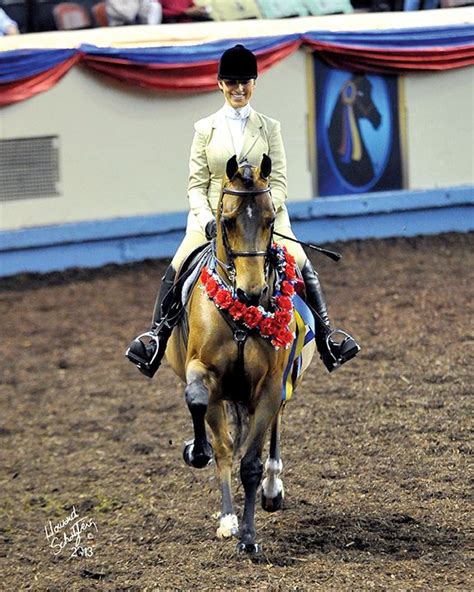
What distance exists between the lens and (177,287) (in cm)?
827

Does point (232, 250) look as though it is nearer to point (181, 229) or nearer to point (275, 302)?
point (275, 302)

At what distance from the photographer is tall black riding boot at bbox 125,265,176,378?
27.6 feet

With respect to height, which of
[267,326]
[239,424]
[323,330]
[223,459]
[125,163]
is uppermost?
[267,326]

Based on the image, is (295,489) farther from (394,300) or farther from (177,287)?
(394,300)

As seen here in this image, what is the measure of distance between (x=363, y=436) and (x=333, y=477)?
0.92 m

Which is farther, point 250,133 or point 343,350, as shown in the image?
point 343,350

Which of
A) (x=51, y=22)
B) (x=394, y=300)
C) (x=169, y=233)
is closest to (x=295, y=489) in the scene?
(x=394, y=300)

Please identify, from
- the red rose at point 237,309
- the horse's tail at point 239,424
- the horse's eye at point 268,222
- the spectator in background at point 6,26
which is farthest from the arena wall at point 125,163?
the horse's eye at point 268,222

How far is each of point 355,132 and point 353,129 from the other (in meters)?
0.05

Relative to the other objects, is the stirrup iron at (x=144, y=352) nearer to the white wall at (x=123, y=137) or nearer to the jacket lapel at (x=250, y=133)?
the jacket lapel at (x=250, y=133)

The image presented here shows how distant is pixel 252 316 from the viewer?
24.3 ft

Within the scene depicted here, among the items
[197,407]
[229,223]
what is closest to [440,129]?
[197,407]

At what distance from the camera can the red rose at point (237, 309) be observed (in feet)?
24.2

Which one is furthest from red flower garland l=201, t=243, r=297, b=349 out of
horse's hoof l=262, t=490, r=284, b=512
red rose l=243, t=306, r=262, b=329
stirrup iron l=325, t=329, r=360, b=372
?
horse's hoof l=262, t=490, r=284, b=512
